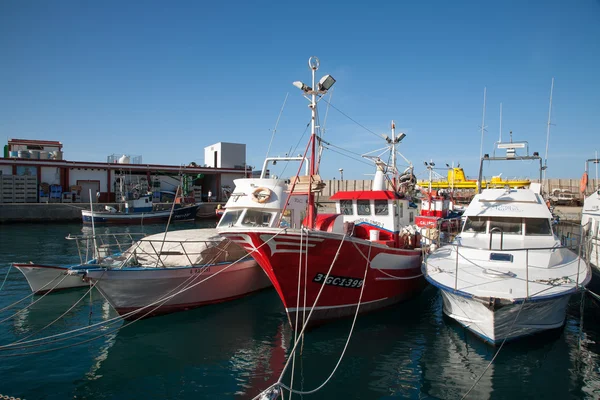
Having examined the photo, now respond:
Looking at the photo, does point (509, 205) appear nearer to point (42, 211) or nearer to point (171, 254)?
point (171, 254)

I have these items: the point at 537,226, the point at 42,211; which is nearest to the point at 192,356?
the point at 537,226

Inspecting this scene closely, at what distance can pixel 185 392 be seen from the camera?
7844 mm

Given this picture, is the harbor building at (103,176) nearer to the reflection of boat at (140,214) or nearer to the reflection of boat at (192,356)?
the reflection of boat at (140,214)

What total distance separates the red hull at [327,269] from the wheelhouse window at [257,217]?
7.66 feet

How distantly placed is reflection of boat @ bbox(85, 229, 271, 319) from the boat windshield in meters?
1.31

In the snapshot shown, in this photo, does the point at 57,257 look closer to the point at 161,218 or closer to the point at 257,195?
the point at 257,195

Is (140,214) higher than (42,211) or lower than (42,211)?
lower

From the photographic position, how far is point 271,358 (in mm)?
9430

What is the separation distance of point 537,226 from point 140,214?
35572mm

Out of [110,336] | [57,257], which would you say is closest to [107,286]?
[110,336]

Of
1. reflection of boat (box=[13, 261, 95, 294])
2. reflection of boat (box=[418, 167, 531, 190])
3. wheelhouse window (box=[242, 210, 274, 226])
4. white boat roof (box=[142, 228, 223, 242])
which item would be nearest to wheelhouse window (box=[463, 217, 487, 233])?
wheelhouse window (box=[242, 210, 274, 226])

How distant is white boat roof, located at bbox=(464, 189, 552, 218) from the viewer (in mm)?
12039

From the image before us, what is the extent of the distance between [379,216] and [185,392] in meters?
8.82

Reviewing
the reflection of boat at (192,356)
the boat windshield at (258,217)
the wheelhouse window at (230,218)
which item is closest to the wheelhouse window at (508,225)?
the boat windshield at (258,217)
